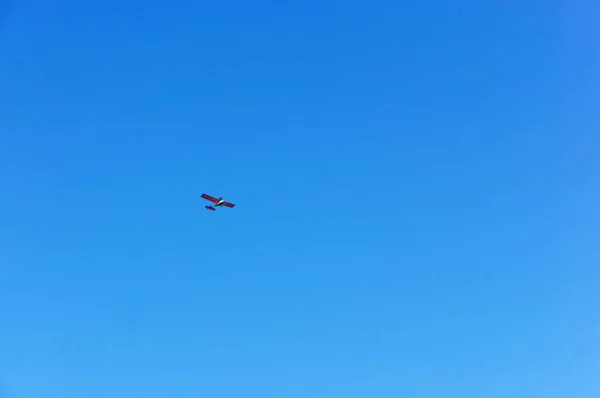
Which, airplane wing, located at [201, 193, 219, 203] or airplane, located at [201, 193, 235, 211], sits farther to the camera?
airplane wing, located at [201, 193, 219, 203]

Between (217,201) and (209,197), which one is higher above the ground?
(209,197)

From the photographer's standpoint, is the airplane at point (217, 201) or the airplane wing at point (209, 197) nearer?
the airplane at point (217, 201)

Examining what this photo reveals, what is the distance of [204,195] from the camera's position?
9800 centimetres
